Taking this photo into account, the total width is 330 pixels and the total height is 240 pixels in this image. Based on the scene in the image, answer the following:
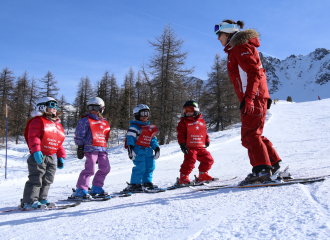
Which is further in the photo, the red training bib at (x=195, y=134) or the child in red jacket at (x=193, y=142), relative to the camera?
the red training bib at (x=195, y=134)

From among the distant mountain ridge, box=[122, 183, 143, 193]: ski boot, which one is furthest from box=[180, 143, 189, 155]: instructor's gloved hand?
the distant mountain ridge

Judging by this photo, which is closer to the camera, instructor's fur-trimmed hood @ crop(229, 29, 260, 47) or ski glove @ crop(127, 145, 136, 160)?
A: instructor's fur-trimmed hood @ crop(229, 29, 260, 47)

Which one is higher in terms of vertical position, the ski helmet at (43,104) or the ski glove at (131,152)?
the ski helmet at (43,104)

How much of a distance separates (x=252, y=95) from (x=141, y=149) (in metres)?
2.44

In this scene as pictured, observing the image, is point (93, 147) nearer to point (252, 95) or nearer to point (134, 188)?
point (134, 188)

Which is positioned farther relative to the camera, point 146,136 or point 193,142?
point 193,142

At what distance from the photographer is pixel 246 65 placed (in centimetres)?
295

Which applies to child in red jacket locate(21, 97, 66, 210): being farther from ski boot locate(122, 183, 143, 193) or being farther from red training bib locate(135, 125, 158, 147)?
red training bib locate(135, 125, 158, 147)

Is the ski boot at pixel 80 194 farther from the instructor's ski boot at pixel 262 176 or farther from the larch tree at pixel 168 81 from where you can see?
the larch tree at pixel 168 81

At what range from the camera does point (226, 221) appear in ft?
5.97

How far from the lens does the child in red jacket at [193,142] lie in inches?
180

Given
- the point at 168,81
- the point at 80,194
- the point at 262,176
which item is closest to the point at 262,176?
the point at 262,176

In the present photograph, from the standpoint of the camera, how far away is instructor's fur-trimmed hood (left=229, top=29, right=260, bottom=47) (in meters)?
3.00

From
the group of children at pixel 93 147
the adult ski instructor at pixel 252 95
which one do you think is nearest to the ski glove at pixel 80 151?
the group of children at pixel 93 147
